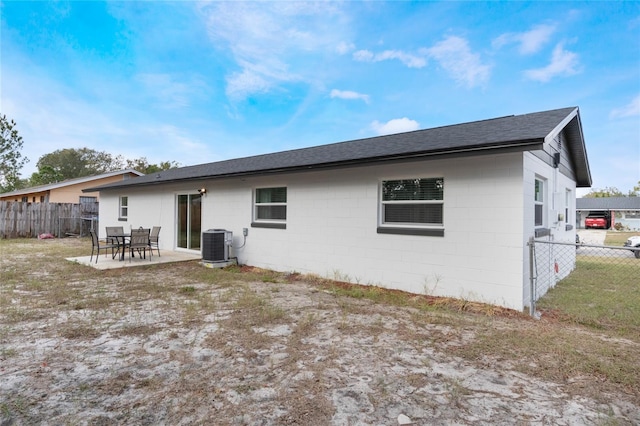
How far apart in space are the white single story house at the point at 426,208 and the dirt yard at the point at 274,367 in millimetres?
993

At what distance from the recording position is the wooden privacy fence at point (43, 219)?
52.3ft

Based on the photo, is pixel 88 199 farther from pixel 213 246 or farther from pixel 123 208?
pixel 213 246

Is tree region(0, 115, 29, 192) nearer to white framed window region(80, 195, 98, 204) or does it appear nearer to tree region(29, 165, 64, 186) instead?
white framed window region(80, 195, 98, 204)

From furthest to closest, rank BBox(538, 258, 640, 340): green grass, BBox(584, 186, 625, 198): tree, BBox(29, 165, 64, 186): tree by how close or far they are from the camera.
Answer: BBox(584, 186, 625, 198): tree < BBox(29, 165, 64, 186): tree < BBox(538, 258, 640, 340): green grass

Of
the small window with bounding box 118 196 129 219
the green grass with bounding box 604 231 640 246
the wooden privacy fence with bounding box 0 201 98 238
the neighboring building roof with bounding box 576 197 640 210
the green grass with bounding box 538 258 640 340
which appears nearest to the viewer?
the green grass with bounding box 538 258 640 340

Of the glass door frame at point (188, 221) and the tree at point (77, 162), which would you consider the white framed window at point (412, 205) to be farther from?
the tree at point (77, 162)

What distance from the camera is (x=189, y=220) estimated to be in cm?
1101

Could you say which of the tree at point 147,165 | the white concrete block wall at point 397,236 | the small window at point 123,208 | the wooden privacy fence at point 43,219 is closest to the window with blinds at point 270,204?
the white concrete block wall at point 397,236

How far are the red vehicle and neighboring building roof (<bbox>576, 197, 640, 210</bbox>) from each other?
0.83 meters

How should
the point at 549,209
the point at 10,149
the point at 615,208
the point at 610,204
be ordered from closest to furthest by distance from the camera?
the point at 549,209 → the point at 10,149 → the point at 615,208 → the point at 610,204

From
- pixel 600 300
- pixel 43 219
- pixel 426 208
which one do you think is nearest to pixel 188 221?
pixel 426 208

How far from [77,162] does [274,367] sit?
55118mm

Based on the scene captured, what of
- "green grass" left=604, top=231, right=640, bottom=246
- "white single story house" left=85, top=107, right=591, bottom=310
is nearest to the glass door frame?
"white single story house" left=85, top=107, right=591, bottom=310

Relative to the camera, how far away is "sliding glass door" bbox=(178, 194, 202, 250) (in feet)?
35.4
